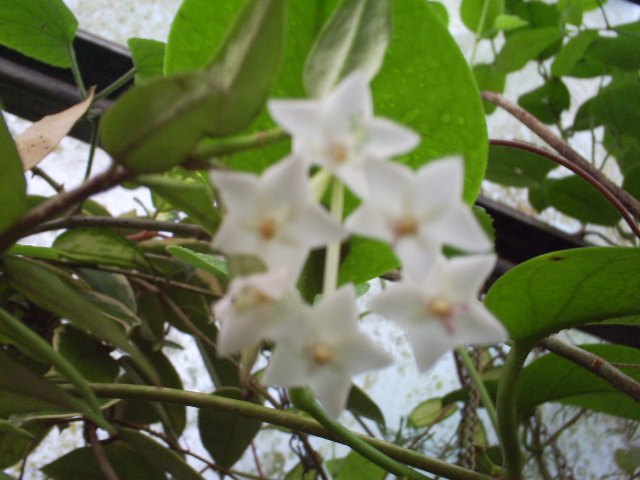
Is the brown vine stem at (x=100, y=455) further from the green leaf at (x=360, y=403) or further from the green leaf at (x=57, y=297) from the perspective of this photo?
the green leaf at (x=360, y=403)

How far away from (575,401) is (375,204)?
0.45 metres

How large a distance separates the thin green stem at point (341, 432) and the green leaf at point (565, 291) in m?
0.11

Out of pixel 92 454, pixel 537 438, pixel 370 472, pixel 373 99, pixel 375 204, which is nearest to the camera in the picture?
pixel 375 204

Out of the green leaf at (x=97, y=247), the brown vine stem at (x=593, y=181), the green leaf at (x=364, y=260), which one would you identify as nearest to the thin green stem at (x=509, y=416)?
the green leaf at (x=364, y=260)

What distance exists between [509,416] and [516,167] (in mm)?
607

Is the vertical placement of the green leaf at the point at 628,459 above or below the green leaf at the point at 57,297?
below

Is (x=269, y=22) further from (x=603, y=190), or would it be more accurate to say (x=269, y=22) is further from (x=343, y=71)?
(x=603, y=190)

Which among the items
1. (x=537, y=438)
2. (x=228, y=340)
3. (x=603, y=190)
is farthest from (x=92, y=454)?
(x=537, y=438)

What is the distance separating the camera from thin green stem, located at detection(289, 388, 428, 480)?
28 centimetres

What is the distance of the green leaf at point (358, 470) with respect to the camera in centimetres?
75

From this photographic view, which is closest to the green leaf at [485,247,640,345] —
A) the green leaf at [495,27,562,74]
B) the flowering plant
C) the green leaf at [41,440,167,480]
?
the flowering plant

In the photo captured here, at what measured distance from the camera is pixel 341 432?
0.97 ft

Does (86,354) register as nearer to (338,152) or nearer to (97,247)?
(97,247)

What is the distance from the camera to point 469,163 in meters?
0.28
